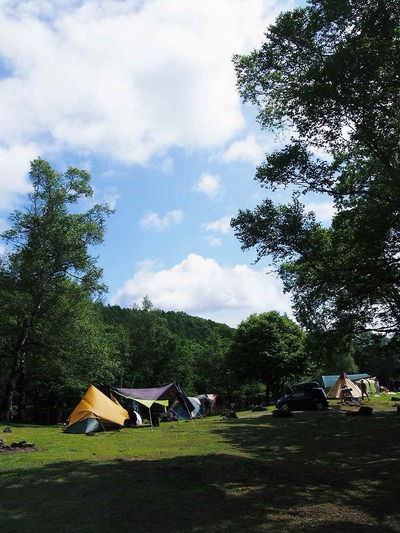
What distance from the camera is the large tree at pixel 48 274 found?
89.8 ft

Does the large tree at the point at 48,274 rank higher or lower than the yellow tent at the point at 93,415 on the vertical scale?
higher

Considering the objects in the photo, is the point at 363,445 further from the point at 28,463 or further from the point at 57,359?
the point at 57,359

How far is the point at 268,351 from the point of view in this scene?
45406mm

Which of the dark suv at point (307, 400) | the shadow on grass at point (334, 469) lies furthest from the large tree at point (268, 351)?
the shadow on grass at point (334, 469)

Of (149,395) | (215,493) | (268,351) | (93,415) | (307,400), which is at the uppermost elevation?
(268,351)

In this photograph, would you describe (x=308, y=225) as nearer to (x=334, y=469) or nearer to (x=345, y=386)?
(x=334, y=469)

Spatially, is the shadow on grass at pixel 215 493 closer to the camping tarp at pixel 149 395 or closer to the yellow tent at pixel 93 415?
the yellow tent at pixel 93 415

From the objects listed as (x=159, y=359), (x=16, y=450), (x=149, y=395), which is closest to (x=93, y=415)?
(x=149, y=395)

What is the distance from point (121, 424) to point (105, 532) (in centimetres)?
1881

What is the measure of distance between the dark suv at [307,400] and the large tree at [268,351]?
13444mm

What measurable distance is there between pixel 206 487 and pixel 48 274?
72.8ft

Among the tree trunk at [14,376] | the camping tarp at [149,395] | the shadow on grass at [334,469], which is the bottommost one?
the shadow on grass at [334,469]

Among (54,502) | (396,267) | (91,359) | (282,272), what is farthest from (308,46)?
(91,359)

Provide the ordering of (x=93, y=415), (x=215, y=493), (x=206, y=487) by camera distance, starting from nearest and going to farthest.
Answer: (x=215, y=493)
(x=206, y=487)
(x=93, y=415)
